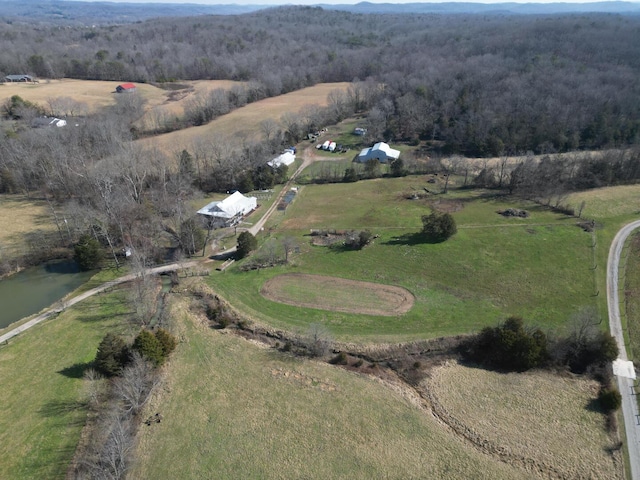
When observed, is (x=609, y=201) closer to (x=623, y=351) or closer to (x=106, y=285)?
(x=623, y=351)

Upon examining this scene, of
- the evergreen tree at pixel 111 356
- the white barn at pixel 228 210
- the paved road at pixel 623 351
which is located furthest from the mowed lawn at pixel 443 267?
the evergreen tree at pixel 111 356

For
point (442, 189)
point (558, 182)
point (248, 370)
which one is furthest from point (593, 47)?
point (248, 370)

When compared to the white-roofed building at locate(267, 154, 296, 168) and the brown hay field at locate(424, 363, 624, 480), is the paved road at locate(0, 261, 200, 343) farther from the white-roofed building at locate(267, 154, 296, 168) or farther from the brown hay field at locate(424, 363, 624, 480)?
the brown hay field at locate(424, 363, 624, 480)

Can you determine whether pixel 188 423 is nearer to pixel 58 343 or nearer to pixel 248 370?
pixel 248 370

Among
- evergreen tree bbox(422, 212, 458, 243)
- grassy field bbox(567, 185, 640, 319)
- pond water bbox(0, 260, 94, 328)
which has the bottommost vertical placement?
pond water bbox(0, 260, 94, 328)

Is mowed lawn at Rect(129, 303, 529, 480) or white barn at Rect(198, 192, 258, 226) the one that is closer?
mowed lawn at Rect(129, 303, 529, 480)

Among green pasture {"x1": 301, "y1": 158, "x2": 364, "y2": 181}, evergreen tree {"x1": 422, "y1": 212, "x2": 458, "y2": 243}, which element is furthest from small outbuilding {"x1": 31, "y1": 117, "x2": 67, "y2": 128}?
A: evergreen tree {"x1": 422, "y1": 212, "x2": 458, "y2": 243}

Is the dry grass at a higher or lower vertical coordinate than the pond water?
higher
